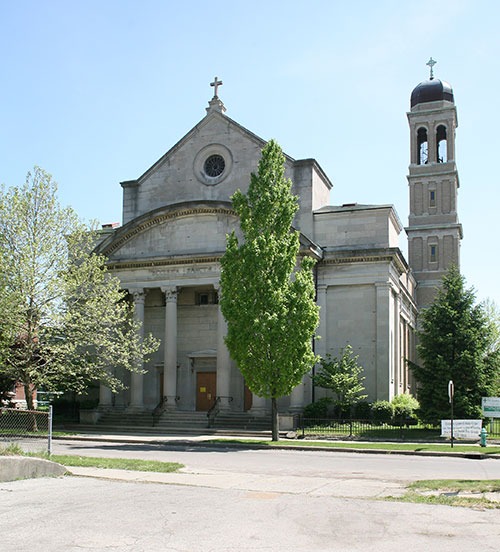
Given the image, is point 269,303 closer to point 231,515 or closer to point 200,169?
point 200,169

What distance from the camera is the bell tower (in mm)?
60375

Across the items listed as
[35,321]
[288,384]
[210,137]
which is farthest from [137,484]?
[210,137]

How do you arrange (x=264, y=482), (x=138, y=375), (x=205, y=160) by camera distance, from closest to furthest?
(x=264, y=482) → (x=138, y=375) → (x=205, y=160)

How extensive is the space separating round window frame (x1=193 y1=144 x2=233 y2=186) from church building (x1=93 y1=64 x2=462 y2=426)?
2.8 inches

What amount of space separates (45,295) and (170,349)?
933 cm

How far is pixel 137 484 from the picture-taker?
44.5 feet

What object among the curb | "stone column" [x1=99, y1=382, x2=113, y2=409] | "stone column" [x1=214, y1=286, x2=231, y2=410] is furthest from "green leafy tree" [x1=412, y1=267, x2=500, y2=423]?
"stone column" [x1=99, y1=382, x2=113, y2=409]

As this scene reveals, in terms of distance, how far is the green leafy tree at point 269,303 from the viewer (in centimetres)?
2780

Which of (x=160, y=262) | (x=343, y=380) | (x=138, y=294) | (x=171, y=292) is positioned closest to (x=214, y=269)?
(x=171, y=292)

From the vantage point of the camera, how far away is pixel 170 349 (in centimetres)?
3775

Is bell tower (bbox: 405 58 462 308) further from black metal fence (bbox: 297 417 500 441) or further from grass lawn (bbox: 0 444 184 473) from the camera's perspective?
grass lawn (bbox: 0 444 184 473)

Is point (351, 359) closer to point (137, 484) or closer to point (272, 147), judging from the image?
point (272, 147)

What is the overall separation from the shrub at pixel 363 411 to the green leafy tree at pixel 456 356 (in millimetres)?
3306

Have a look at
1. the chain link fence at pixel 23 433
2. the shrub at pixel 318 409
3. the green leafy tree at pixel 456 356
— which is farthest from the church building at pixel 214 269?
the chain link fence at pixel 23 433
